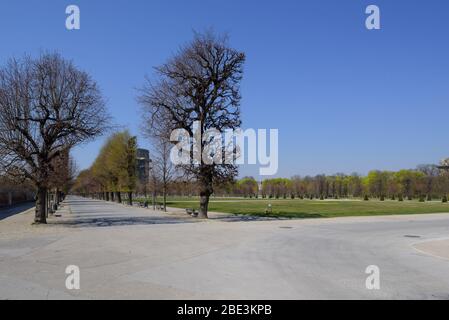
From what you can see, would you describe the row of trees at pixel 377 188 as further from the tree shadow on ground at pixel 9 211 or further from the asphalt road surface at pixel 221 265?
the asphalt road surface at pixel 221 265

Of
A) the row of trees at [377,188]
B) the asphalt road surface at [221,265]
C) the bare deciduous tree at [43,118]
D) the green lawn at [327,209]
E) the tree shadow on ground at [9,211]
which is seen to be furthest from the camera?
the row of trees at [377,188]

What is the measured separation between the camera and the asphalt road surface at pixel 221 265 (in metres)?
9.16

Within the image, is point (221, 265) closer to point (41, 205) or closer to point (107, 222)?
point (41, 205)

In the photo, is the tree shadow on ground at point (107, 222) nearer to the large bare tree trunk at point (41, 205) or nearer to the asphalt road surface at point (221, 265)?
the large bare tree trunk at point (41, 205)

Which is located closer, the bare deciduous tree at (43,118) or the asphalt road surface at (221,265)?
the asphalt road surface at (221,265)

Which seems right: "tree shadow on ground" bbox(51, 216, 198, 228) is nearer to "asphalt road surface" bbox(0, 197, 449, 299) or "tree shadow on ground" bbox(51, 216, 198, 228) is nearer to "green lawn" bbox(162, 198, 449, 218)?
"asphalt road surface" bbox(0, 197, 449, 299)

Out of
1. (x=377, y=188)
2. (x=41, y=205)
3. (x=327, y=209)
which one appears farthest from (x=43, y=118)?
(x=377, y=188)

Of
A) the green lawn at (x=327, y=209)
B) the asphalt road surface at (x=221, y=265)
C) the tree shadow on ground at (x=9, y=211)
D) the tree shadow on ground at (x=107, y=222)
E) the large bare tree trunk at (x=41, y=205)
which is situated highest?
the large bare tree trunk at (x=41, y=205)

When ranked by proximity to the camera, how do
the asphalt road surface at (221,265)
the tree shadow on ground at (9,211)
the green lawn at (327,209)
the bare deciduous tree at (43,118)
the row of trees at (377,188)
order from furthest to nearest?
the row of trees at (377,188) → the tree shadow on ground at (9,211) → the green lawn at (327,209) → the bare deciduous tree at (43,118) → the asphalt road surface at (221,265)

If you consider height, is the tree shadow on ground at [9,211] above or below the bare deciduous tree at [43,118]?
below

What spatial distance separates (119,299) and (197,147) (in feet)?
77.7

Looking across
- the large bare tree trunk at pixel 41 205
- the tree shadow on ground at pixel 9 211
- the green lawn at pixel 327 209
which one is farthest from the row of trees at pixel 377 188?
the large bare tree trunk at pixel 41 205

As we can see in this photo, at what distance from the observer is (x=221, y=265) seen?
1246 cm

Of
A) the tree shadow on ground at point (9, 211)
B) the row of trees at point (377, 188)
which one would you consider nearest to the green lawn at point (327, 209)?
the tree shadow on ground at point (9, 211)
